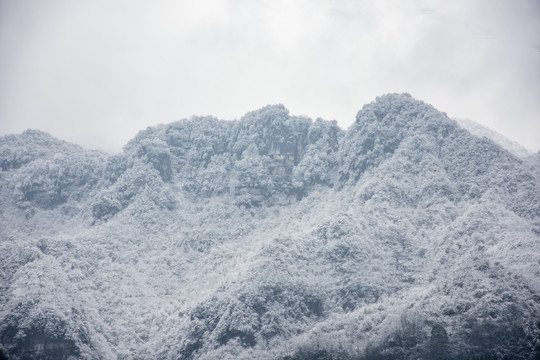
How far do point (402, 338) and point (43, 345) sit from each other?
165 ft

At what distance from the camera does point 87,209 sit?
131m

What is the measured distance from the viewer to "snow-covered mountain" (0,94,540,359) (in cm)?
7956

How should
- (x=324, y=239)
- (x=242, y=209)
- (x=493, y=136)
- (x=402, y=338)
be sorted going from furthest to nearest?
(x=493, y=136)
(x=242, y=209)
(x=324, y=239)
(x=402, y=338)

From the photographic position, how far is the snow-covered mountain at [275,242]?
79562 millimetres

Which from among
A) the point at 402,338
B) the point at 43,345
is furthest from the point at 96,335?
the point at 402,338

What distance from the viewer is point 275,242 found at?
101 metres

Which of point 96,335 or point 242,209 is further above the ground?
point 242,209

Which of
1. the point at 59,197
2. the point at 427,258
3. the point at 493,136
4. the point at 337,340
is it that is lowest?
the point at 337,340

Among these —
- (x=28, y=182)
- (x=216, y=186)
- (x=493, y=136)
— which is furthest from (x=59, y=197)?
(x=493, y=136)

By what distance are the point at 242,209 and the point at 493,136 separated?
95.0m

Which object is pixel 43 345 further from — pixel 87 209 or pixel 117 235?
pixel 87 209

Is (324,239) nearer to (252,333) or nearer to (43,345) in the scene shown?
(252,333)

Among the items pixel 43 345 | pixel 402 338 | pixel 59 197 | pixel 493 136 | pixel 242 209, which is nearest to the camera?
pixel 402 338

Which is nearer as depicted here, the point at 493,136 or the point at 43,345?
the point at 43,345
